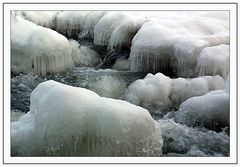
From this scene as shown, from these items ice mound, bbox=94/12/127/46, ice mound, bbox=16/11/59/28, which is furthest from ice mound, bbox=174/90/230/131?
ice mound, bbox=16/11/59/28

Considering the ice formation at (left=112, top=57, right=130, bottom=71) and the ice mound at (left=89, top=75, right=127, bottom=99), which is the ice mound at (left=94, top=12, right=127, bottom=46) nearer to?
the ice formation at (left=112, top=57, right=130, bottom=71)

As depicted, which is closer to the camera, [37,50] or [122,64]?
[37,50]

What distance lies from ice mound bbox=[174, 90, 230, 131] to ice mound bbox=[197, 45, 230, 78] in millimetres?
1291

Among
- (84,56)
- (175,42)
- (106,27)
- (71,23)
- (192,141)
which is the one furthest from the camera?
(71,23)

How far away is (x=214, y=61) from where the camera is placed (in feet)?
18.4

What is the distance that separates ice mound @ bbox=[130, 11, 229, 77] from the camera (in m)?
6.11

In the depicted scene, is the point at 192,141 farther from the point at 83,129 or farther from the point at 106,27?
the point at 106,27

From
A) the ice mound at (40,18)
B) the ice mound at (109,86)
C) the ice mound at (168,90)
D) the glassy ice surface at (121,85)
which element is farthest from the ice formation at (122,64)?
the ice mound at (40,18)

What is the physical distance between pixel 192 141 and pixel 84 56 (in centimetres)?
463

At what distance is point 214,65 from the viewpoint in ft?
18.4

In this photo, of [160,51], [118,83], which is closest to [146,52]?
[160,51]

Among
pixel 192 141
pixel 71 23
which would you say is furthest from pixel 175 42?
pixel 71 23
